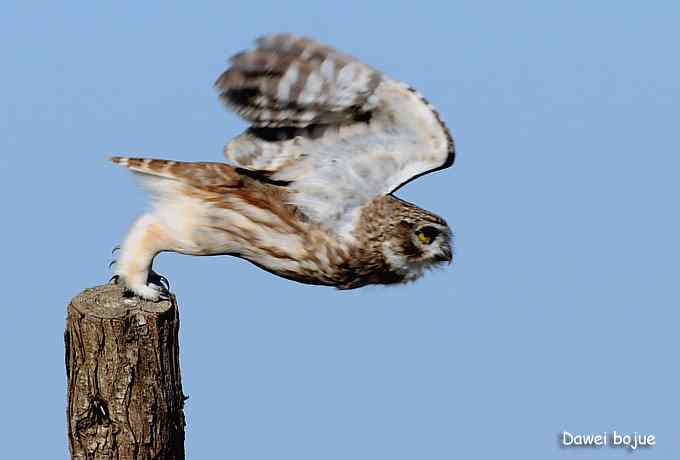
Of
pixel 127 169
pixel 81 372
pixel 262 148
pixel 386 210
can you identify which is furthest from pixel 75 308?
pixel 386 210

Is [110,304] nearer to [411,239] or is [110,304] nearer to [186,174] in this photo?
[186,174]

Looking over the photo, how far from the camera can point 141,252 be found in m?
7.88

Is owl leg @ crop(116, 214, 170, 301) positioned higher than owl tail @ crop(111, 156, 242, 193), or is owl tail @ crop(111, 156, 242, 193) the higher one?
owl tail @ crop(111, 156, 242, 193)

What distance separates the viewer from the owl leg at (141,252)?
7824 millimetres

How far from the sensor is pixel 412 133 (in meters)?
7.54

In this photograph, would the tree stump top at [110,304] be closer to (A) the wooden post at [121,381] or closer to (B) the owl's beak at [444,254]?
(A) the wooden post at [121,381]

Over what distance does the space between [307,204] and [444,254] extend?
0.95 metres

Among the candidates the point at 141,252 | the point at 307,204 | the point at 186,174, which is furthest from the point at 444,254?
the point at 141,252

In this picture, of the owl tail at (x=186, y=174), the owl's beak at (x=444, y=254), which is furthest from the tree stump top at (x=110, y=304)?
the owl's beak at (x=444, y=254)

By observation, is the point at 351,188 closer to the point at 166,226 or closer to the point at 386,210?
the point at 386,210

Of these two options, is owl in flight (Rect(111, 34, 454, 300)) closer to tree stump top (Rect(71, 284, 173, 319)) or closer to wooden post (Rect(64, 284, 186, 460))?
tree stump top (Rect(71, 284, 173, 319))

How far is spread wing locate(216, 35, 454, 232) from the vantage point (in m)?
7.09

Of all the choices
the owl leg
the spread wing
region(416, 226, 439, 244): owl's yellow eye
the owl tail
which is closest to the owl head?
region(416, 226, 439, 244): owl's yellow eye

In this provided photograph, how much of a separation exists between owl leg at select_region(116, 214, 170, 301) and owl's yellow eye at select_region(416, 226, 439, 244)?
158 centimetres
